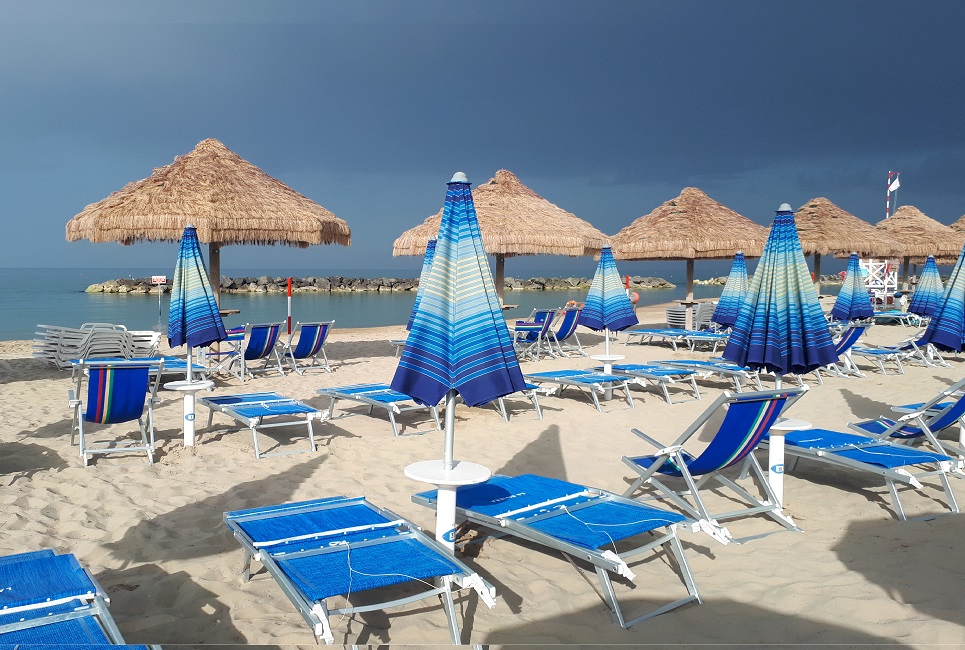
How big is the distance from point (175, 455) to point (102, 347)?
171 inches

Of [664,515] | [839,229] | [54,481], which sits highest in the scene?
[839,229]

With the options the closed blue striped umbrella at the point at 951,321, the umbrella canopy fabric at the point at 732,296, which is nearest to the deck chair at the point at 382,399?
the closed blue striped umbrella at the point at 951,321

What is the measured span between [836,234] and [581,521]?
1831cm

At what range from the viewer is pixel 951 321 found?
495 centimetres

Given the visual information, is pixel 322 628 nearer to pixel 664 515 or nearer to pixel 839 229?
pixel 664 515

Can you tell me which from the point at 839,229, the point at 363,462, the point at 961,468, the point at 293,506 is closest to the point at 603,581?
the point at 293,506

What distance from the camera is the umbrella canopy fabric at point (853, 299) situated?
1284cm

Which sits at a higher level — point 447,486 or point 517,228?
point 517,228

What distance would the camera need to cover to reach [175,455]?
4754mm

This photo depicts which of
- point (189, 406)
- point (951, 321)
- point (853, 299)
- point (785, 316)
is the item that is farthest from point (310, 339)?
point (853, 299)

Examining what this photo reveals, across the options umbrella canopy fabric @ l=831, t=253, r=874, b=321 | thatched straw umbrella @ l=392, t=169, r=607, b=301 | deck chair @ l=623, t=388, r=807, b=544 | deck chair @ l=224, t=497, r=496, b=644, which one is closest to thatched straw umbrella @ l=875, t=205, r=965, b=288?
umbrella canopy fabric @ l=831, t=253, r=874, b=321

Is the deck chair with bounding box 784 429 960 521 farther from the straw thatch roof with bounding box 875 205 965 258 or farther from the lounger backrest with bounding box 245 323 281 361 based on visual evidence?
the straw thatch roof with bounding box 875 205 965 258

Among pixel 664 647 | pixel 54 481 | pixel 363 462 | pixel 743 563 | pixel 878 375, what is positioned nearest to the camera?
pixel 664 647

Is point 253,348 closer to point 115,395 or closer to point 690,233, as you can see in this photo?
point 115,395
